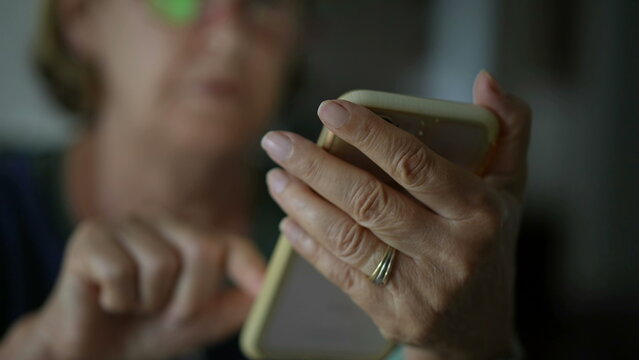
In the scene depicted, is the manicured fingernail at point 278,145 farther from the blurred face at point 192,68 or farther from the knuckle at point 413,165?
the blurred face at point 192,68

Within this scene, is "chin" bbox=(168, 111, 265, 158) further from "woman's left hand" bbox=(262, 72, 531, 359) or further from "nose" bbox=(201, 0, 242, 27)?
"woman's left hand" bbox=(262, 72, 531, 359)

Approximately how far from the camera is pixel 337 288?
0.38 metres

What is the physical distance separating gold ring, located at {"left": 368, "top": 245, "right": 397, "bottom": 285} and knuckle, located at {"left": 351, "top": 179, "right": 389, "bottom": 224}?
0.03 metres

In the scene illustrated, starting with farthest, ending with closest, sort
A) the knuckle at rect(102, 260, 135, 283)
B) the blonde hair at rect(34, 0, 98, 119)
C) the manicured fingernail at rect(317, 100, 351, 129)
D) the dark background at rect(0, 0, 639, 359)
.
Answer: the dark background at rect(0, 0, 639, 359) < the blonde hair at rect(34, 0, 98, 119) < the knuckle at rect(102, 260, 135, 283) < the manicured fingernail at rect(317, 100, 351, 129)

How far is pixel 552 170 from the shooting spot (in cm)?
133

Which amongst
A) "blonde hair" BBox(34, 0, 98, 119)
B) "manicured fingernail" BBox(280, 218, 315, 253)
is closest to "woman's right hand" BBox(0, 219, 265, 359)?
"manicured fingernail" BBox(280, 218, 315, 253)

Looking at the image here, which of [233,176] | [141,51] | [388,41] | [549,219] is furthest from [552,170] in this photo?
[141,51]

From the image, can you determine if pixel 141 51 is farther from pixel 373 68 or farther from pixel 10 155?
pixel 373 68

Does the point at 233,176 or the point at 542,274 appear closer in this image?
the point at 233,176

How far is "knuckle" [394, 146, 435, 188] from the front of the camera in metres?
0.26

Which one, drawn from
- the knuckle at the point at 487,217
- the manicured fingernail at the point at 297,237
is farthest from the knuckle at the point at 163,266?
the knuckle at the point at 487,217

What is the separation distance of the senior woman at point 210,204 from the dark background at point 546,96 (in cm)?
16

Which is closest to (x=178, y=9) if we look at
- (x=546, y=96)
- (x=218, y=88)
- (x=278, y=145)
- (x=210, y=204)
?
(x=218, y=88)

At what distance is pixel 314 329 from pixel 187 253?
14 centimetres
